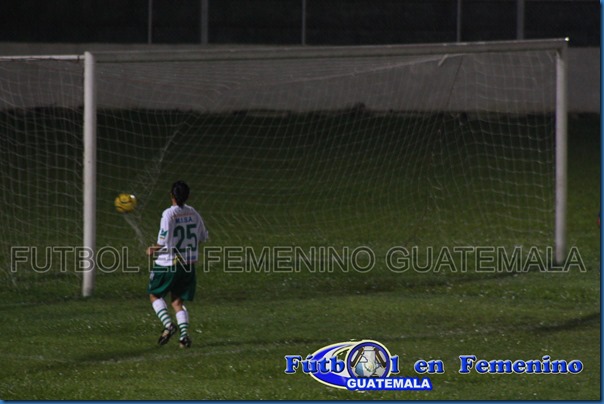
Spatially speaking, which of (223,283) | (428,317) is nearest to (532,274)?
(428,317)

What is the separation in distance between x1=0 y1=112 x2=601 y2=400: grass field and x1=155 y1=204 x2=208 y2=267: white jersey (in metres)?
0.68

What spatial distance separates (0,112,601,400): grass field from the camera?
738 centimetres

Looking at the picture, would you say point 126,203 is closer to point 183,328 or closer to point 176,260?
point 176,260

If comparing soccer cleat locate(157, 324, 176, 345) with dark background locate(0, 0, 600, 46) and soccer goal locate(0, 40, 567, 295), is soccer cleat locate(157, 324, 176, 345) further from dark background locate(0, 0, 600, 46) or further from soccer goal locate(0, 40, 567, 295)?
dark background locate(0, 0, 600, 46)

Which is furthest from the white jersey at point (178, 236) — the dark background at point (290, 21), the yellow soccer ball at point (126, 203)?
the dark background at point (290, 21)

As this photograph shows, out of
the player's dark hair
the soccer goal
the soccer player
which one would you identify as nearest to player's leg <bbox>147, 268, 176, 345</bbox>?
the soccer player

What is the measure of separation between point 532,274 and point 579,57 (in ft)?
49.4

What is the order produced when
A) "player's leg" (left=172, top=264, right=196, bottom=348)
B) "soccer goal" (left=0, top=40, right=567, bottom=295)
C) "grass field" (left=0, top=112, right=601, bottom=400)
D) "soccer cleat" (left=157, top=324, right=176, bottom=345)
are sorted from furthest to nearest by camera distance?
"soccer goal" (left=0, top=40, right=567, bottom=295) < "player's leg" (left=172, top=264, right=196, bottom=348) < "soccer cleat" (left=157, top=324, right=176, bottom=345) < "grass field" (left=0, top=112, right=601, bottom=400)

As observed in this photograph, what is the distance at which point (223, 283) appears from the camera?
36.5 feet

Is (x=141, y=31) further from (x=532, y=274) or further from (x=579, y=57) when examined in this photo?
(x=532, y=274)

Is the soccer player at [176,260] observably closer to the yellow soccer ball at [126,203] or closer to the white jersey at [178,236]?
the white jersey at [178,236]

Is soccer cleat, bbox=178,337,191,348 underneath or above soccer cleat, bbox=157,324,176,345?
underneath

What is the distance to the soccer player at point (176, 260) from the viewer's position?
332 inches

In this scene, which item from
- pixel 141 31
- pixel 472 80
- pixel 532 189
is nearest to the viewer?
pixel 532 189
